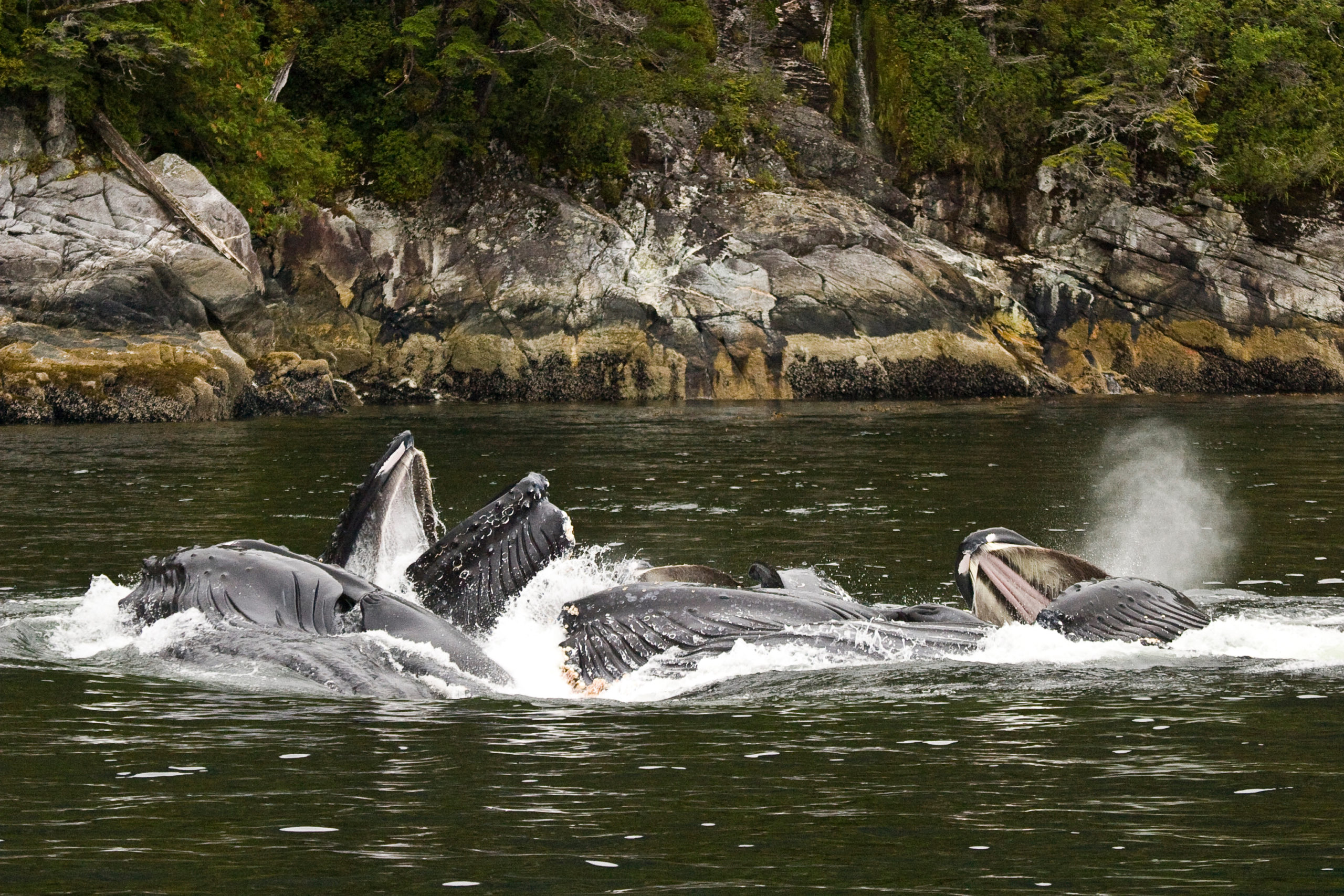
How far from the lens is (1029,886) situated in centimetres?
543

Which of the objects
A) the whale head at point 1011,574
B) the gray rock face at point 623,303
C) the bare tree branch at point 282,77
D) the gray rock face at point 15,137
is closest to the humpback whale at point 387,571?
the whale head at point 1011,574

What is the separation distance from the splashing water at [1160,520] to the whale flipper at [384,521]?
255 inches

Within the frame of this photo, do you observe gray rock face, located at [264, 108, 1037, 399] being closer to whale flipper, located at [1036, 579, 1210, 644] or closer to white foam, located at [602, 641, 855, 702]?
whale flipper, located at [1036, 579, 1210, 644]

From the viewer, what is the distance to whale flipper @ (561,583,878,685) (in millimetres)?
9328

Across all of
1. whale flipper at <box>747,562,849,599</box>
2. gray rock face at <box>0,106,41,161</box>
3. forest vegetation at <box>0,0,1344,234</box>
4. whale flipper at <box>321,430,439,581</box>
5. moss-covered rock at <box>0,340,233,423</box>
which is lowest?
whale flipper at <box>747,562,849,599</box>

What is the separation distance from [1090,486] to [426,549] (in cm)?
1246

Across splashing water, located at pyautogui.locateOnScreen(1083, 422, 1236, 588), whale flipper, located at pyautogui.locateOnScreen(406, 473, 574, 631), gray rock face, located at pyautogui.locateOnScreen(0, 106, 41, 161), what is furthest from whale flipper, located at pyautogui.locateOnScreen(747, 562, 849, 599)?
gray rock face, located at pyautogui.locateOnScreen(0, 106, 41, 161)

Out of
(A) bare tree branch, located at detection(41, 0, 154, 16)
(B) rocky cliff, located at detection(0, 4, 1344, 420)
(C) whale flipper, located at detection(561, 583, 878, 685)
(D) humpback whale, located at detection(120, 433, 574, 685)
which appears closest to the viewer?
(D) humpback whale, located at detection(120, 433, 574, 685)

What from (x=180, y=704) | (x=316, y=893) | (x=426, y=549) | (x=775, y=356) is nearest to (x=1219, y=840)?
(x=316, y=893)

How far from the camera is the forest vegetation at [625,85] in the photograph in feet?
136

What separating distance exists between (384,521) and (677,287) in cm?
3391

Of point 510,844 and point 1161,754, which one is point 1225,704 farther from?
A: point 510,844

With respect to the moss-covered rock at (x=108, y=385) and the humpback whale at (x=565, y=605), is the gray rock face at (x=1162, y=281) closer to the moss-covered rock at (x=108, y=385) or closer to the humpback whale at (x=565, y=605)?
the moss-covered rock at (x=108, y=385)

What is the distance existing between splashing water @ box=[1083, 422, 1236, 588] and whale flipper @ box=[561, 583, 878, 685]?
517 cm
